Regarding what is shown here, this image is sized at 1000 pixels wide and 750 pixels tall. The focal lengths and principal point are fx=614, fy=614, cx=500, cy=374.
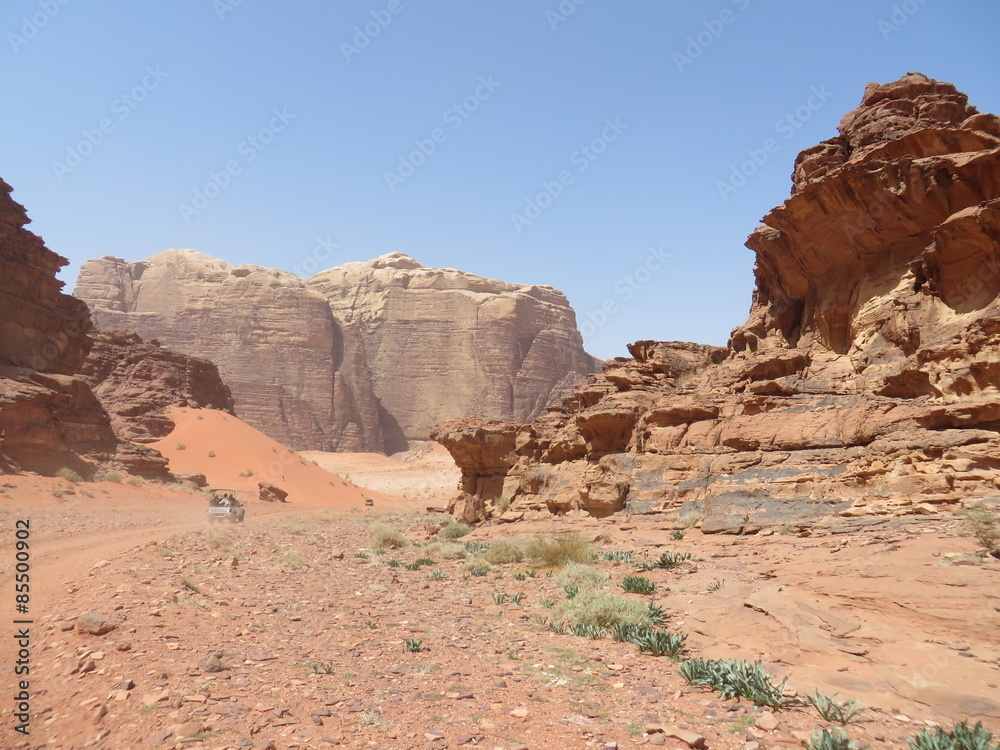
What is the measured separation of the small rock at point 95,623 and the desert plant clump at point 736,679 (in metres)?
5.42

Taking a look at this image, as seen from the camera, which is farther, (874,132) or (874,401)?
(874,132)

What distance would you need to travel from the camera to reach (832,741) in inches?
149

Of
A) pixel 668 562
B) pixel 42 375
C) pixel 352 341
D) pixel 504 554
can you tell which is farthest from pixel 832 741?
pixel 352 341

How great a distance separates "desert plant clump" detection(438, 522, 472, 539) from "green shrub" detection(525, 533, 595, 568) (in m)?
6.06

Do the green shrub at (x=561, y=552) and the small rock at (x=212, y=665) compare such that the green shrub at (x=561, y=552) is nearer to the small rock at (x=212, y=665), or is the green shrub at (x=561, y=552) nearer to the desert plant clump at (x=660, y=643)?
the desert plant clump at (x=660, y=643)

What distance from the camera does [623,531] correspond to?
13.4 meters

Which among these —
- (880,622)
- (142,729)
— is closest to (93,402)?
(142,729)

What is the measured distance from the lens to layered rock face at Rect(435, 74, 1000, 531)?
10844 mm

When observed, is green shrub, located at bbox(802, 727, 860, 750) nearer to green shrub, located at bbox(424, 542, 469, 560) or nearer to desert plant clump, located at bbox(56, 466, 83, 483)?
green shrub, located at bbox(424, 542, 469, 560)

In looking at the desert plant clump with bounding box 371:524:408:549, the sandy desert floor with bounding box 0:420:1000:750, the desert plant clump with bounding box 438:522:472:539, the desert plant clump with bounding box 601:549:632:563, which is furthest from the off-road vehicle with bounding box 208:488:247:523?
the desert plant clump with bounding box 601:549:632:563

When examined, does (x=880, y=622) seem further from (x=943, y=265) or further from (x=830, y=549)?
(x=943, y=265)

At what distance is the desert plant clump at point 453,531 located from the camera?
57.4 ft

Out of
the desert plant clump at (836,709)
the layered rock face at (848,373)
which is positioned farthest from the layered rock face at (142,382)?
the desert plant clump at (836,709)

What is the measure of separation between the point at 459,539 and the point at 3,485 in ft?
49.2
